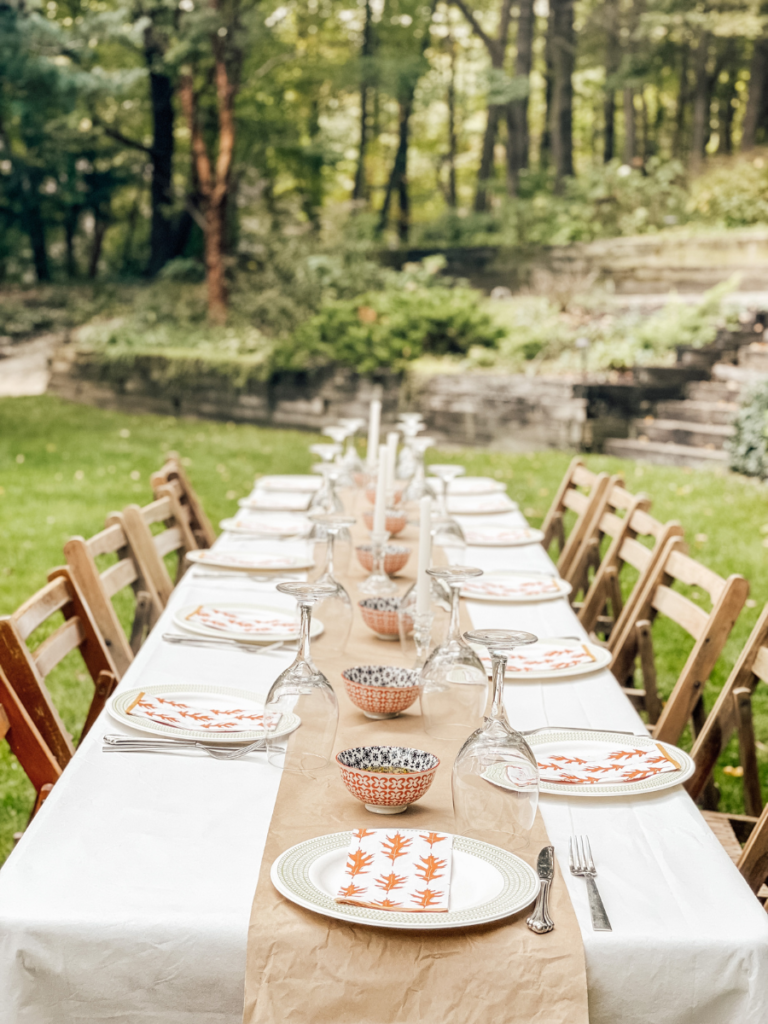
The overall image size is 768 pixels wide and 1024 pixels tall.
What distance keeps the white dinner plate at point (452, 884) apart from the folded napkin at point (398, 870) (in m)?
0.01

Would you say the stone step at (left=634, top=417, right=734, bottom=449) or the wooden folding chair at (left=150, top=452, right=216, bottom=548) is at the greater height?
the wooden folding chair at (left=150, top=452, right=216, bottom=548)

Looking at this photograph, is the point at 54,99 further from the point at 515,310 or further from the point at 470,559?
the point at 470,559

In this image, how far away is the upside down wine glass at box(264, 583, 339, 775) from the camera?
5.66 feet

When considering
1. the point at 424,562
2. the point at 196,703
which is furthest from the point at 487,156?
the point at 196,703

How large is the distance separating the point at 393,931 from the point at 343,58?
17.0m

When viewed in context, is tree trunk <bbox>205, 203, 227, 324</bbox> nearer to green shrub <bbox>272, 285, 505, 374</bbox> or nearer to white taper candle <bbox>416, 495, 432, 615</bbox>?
green shrub <bbox>272, 285, 505, 374</bbox>

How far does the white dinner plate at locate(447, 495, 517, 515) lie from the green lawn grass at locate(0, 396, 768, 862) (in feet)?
3.53

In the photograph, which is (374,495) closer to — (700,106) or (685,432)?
(685,432)

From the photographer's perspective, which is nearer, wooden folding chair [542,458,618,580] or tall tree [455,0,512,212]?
wooden folding chair [542,458,618,580]

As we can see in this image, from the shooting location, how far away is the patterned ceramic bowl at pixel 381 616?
2.53 metres

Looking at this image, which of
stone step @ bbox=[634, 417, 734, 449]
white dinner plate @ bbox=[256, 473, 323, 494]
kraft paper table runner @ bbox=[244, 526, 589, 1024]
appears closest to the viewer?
kraft paper table runner @ bbox=[244, 526, 589, 1024]

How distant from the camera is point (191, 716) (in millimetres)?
2012

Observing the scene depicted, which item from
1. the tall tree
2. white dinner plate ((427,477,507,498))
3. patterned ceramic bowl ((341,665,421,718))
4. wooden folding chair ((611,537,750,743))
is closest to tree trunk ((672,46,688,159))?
the tall tree

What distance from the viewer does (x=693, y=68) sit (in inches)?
629
